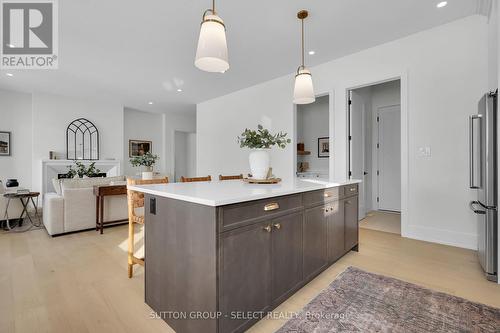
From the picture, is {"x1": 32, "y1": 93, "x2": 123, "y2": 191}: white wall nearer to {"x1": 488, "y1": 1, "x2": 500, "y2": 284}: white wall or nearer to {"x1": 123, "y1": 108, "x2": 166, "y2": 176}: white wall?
{"x1": 123, "y1": 108, "x2": 166, "y2": 176}: white wall

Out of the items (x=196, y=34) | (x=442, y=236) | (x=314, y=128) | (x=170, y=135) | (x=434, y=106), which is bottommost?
(x=442, y=236)

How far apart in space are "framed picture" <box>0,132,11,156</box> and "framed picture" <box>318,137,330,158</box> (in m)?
7.34

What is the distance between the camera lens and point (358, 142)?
437 cm

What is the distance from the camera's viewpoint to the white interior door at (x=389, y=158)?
16.4ft

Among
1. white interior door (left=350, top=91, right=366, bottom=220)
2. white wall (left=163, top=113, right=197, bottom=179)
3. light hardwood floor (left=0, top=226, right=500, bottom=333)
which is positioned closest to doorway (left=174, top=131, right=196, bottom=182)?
white wall (left=163, top=113, right=197, bottom=179)

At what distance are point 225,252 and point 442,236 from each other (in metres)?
3.20

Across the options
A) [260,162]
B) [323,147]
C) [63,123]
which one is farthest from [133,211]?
[63,123]

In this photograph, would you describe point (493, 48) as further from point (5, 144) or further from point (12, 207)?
point (5, 144)

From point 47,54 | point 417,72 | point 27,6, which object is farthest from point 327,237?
point 47,54

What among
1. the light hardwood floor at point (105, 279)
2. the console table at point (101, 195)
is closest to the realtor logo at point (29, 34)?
the console table at point (101, 195)

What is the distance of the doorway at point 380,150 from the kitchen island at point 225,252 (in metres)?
3.18

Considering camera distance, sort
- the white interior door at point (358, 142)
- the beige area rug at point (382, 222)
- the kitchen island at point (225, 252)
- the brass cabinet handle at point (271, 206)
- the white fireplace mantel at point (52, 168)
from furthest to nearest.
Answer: the white fireplace mantel at point (52, 168)
the white interior door at point (358, 142)
the beige area rug at point (382, 222)
the brass cabinet handle at point (271, 206)
the kitchen island at point (225, 252)

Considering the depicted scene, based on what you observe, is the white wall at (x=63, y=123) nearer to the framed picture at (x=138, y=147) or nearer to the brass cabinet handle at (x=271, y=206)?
the framed picture at (x=138, y=147)

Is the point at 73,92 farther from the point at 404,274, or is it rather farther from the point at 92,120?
the point at 404,274
